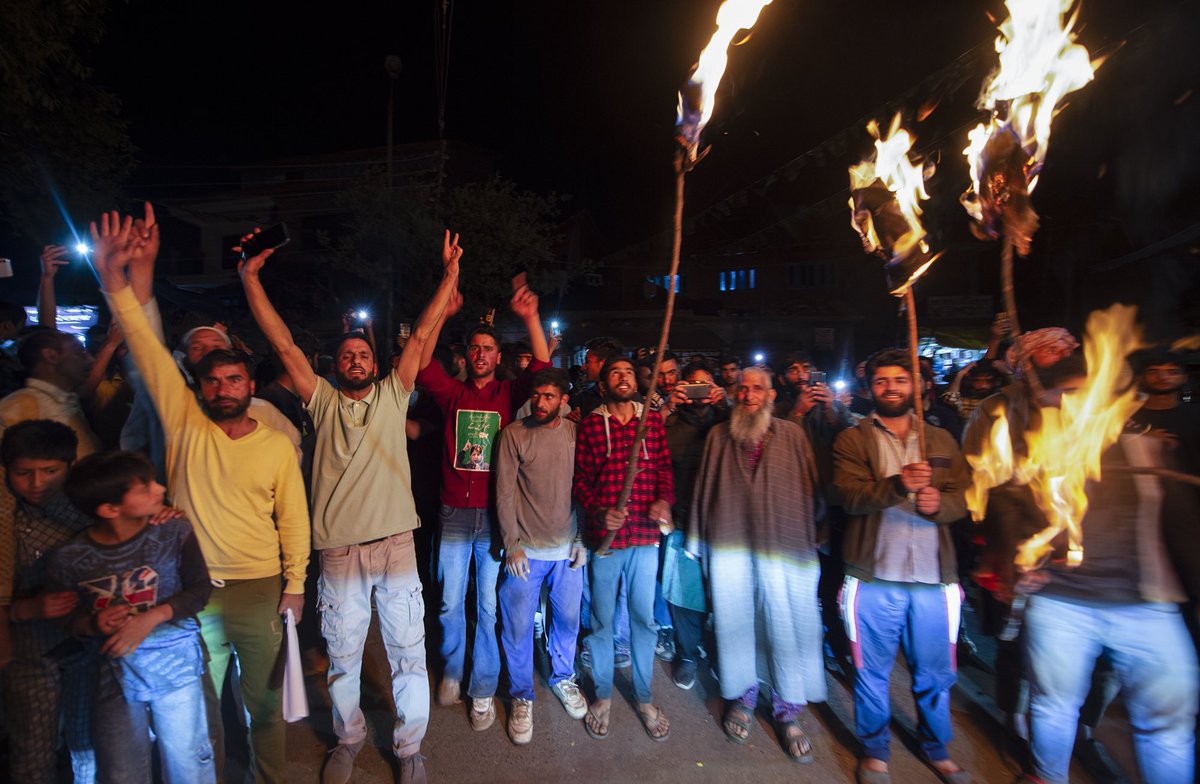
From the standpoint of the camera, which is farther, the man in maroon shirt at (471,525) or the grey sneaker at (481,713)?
the man in maroon shirt at (471,525)

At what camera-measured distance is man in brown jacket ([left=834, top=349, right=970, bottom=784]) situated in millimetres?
3510

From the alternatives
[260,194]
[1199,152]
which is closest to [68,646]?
[1199,152]

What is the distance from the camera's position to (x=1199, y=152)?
25.9 feet

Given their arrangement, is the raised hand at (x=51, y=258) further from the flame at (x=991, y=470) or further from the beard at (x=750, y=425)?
the flame at (x=991, y=470)

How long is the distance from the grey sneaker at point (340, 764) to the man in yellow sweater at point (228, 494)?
0.86ft

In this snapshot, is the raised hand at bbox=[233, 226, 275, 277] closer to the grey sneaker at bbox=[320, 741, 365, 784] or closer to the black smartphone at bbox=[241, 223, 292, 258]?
the black smartphone at bbox=[241, 223, 292, 258]

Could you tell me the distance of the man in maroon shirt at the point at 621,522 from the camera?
396 centimetres

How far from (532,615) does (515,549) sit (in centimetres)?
50

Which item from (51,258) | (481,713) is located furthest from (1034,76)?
(51,258)

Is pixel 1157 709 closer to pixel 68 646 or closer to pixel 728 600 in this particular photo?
pixel 728 600

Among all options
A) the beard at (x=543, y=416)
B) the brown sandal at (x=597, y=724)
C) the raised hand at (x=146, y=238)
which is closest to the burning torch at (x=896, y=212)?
the beard at (x=543, y=416)

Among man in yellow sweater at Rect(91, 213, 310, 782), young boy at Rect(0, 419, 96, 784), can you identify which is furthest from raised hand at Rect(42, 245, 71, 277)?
young boy at Rect(0, 419, 96, 784)

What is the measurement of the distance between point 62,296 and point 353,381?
9.59 meters

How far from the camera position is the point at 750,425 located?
405cm
